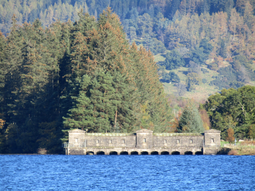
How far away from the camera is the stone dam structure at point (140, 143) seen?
71312 mm

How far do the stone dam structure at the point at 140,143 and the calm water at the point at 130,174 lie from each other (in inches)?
160

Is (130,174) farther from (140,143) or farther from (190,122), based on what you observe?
(190,122)

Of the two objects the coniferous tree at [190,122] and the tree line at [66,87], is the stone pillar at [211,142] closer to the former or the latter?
the coniferous tree at [190,122]

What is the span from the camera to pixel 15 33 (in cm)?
10656

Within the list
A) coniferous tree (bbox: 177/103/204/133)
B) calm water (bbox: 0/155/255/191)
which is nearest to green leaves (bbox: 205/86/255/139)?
coniferous tree (bbox: 177/103/204/133)

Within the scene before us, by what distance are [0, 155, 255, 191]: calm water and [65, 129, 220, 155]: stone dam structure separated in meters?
4.06

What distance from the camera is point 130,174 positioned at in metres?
50.3

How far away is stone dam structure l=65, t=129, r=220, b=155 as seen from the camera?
71312 mm

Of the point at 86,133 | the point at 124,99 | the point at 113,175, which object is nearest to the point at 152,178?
the point at 113,175

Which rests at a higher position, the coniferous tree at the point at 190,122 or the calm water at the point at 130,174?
the coniferous tree at the point at 190,122

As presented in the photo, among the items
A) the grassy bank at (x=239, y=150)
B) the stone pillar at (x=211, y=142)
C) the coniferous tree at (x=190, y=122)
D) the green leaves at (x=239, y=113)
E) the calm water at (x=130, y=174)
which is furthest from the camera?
the green leaves at (x=239, y=113)

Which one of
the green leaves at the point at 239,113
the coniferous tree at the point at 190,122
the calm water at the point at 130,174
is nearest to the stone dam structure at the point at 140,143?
the calm water at the point at 130,174

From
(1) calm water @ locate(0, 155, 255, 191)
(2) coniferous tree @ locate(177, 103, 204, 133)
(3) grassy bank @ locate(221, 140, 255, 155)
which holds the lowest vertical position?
(1) calm water @ locate(0, 155, 255, 191)

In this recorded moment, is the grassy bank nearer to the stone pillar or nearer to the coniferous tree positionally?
the stone pillar
